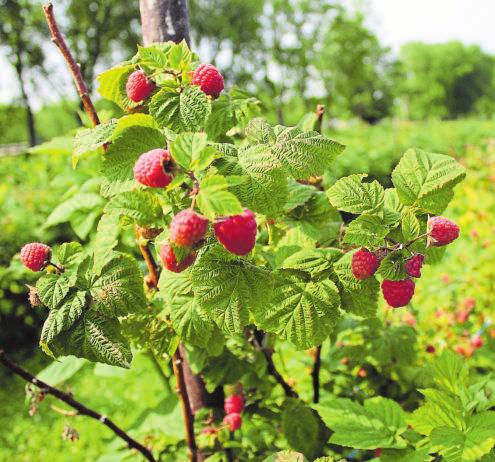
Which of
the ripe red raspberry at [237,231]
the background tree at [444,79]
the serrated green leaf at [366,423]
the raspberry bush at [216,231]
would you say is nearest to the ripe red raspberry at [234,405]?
the serrated green leaf at [366,423]

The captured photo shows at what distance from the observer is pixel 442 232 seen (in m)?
0.88

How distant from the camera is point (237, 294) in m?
0.91

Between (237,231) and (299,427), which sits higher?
(237,231)

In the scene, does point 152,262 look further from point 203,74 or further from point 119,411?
point 119,411

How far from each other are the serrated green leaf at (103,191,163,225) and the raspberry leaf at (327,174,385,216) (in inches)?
14.3

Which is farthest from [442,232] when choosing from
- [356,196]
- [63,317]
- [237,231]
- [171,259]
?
[63,317]

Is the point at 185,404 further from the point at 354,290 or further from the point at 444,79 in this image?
the point at 444,79

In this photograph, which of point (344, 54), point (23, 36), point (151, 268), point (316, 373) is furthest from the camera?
point (344, 54)

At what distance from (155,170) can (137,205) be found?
19cm

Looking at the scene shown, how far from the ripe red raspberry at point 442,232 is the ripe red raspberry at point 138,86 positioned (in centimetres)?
66

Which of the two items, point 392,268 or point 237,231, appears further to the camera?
point 392,268

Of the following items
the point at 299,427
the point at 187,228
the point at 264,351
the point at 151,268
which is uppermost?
the point at 187,228

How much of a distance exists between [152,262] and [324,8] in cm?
2890

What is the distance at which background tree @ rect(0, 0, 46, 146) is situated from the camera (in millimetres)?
18875
